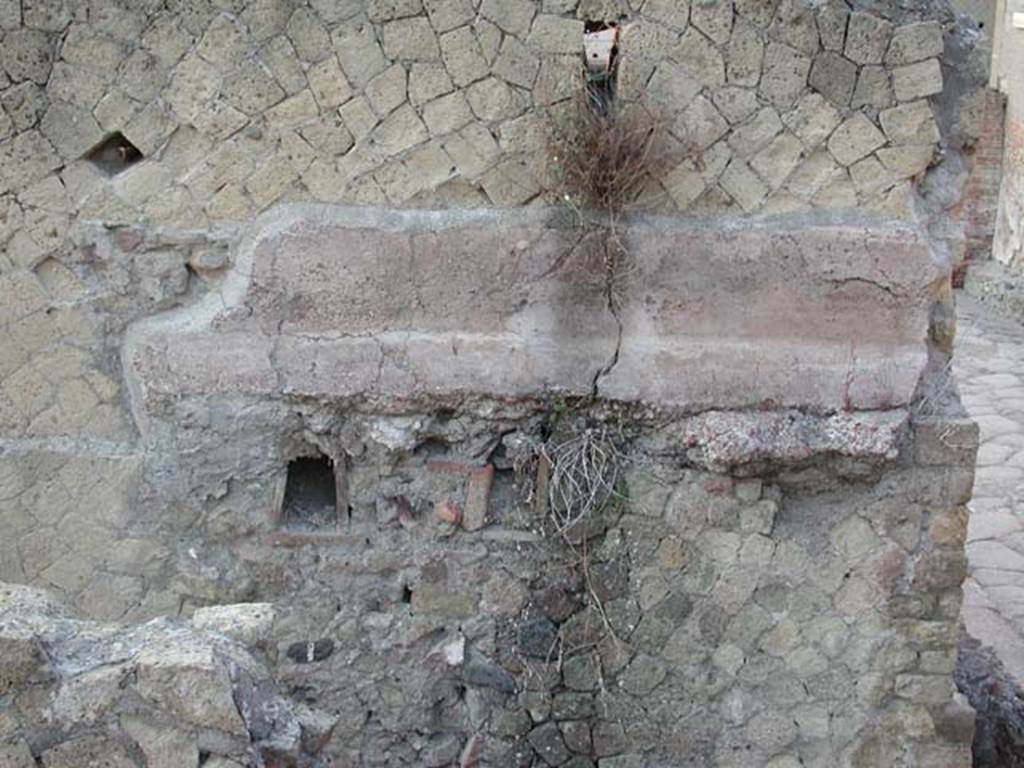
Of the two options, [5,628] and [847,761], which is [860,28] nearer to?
[847,761]

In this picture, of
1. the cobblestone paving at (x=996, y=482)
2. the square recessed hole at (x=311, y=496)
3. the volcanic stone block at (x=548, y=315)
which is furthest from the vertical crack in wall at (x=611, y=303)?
the cobblestone paving at (x=996, y=482)

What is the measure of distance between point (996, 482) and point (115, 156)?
5.28m

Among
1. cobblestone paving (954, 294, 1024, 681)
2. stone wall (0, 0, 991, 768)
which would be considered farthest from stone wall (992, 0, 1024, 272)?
stone wall (0, 0, 991, 768)

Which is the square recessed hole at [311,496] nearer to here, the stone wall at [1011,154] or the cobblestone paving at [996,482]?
the cobblestone paving at [996,482]

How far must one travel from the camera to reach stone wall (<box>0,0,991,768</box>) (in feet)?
14.1

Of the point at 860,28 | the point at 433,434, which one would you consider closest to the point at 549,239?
the point at 433,434

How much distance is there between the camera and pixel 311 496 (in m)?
4.72

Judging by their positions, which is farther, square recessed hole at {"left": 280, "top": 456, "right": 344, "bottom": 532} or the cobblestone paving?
the cobblestone paving

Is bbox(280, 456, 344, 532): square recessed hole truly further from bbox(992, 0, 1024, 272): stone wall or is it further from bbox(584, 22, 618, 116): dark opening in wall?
bbox(992, 0, 1024, 272): stone wall

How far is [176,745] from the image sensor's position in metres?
2.82

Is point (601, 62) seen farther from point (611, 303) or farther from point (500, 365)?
point (500, 365)

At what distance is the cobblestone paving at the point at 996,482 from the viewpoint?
6.48m

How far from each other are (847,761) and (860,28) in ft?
7.11

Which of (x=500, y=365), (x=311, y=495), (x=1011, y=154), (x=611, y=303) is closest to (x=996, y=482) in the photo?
(x=611, y=303)
